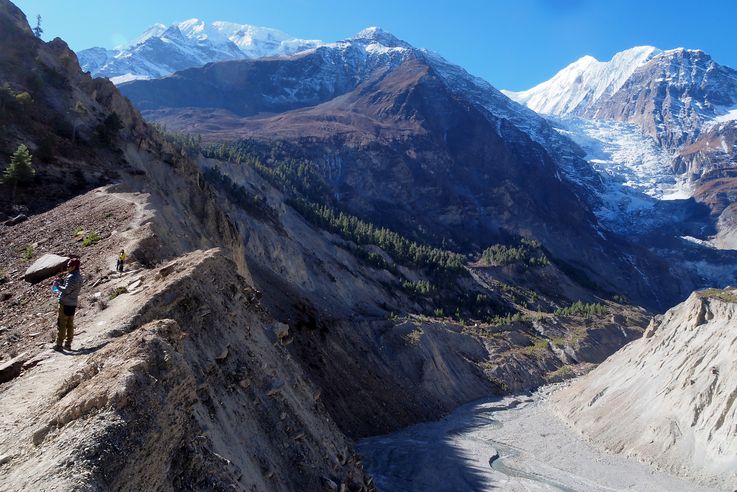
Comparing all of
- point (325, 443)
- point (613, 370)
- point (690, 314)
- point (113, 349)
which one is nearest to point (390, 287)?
point (613, 370)

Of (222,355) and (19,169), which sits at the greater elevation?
(19,169)

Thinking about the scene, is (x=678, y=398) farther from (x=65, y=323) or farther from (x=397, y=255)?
(x=397, y=255)

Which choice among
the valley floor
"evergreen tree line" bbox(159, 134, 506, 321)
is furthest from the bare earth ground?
"evergreen tree line" bbox(159, 134, 506, 321)

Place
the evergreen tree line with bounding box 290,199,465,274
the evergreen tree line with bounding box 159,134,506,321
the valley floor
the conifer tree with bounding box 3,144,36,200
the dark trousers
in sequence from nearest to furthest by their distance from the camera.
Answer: the dark trousers → the conifer tree with bounding box 3,144,36,200 → the valley floor → the evergreen tree line with bounding box 159,134,506,321 → the evergreen tree line with bounding box 290,199,465,274

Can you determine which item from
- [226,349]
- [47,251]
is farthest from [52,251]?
[226,349]

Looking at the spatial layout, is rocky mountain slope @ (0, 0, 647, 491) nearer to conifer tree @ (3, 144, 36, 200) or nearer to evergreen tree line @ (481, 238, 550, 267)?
conifer tree @ (3, 144, 36, 200)
